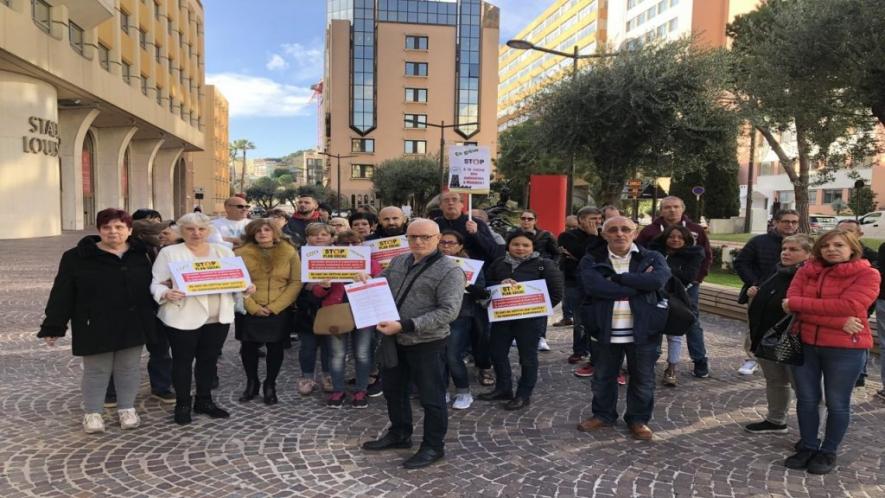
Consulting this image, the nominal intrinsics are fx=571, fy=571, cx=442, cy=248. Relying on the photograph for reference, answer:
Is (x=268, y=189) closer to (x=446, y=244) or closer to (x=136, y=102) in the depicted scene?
(x=136, y=102)

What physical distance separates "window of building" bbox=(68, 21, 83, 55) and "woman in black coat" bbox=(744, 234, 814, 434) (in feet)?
91.8

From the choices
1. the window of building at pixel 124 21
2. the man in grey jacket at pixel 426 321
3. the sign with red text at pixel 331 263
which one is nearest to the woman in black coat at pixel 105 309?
the sign with red text at pixel 331 263

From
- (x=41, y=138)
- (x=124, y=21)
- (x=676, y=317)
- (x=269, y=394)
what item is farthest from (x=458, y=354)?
(x=124, y=21)

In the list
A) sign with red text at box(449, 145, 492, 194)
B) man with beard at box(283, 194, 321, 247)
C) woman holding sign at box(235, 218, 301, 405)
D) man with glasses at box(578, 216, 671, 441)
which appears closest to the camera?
man with glasses at box(578, 216, 671, 441)

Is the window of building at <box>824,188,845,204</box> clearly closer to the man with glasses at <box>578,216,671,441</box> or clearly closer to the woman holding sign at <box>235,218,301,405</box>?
the man with glasses at <box>578,216,671,441</box>

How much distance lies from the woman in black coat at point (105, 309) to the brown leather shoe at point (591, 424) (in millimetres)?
3554

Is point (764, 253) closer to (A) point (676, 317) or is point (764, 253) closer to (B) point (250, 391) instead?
(A) point (676, 317)

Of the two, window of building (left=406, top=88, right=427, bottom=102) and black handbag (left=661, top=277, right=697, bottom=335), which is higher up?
window of building (left=406, top=88, right=427, bottom=102)

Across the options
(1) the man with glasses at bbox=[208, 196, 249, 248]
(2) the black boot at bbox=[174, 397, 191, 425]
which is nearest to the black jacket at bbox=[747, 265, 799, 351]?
(2) the black boot at bbox=[174, 397, 191, 425]

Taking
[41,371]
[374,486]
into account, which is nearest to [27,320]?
[41,371]

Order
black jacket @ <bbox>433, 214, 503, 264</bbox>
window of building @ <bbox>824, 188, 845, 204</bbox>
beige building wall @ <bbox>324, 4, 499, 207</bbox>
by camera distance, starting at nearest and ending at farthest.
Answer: black jacket @ <bbox>433, 214, 503, 264</bbox>, window of building @ <bbox>824, 188, 845, 204</bbox>, beige building wall @ <bbox>324, 4, 499, 207</bbox>

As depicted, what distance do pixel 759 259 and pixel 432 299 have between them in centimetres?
377

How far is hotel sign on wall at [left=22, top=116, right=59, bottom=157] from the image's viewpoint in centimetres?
2156

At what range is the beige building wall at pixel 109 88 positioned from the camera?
824 inches
